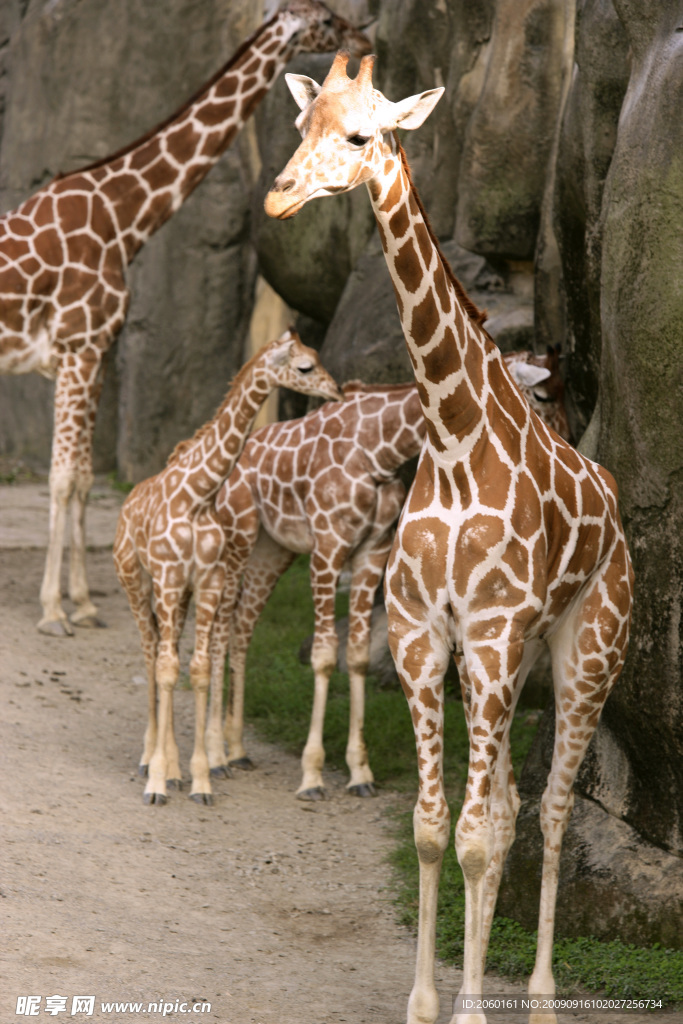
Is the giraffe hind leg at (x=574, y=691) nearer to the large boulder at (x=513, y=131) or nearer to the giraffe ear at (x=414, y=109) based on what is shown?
the giraffe ear at (x=414, y=109)

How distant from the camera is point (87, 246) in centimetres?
763

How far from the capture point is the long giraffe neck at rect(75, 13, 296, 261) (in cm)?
773

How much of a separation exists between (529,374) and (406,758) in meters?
2.21

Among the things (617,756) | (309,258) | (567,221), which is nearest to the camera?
(617,756)

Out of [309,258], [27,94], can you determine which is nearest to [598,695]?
[309,258]

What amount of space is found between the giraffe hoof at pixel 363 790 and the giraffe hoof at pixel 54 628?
2595 mm

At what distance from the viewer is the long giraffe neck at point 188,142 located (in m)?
7.73

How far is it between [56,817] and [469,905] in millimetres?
2323

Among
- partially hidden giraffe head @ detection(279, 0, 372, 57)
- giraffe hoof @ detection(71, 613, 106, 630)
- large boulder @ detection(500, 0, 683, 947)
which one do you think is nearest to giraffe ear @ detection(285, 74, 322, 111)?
large boulder @ detection(500, 0, 683, 947)

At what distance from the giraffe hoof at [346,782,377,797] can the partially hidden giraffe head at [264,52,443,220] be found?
11.7 feet

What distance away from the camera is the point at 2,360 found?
7.51 meters

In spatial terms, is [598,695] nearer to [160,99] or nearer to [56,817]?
[56,817]

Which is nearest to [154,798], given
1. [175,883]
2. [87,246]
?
[175,883]

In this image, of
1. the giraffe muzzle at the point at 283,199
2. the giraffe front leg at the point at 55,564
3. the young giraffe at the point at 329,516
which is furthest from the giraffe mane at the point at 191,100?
the giraffe muzzle at the point at 283,199
